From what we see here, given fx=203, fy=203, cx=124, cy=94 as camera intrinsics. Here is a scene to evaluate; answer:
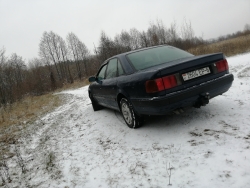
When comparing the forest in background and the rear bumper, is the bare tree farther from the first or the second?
the rear bumper

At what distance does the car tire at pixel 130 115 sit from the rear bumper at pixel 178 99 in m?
0.34

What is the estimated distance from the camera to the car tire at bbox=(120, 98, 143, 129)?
156 inches

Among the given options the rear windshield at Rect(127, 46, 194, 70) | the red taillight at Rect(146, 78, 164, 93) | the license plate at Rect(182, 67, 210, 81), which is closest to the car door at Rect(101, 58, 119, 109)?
the rear windshield at Rect(127, 46, 194, 70)

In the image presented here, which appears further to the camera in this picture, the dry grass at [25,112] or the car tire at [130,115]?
the dry grass at [25,112]

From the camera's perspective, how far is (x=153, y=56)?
4164 millimetres

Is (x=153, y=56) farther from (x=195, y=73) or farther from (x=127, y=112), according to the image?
(x=127, y=112)

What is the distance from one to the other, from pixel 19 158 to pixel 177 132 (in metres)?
3.06

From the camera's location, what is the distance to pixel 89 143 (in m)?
4.05

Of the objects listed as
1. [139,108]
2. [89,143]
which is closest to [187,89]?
[139,108]

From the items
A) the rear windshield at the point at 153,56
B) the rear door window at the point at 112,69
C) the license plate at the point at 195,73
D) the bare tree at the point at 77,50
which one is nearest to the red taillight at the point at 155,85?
the license plate at the point at 195,73

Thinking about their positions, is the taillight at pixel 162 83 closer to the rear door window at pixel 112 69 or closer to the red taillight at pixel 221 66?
the red taillight at pixel 221 66

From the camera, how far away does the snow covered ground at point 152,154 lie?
91.6 inches

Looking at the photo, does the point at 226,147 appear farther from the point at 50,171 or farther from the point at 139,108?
the point at 50,171

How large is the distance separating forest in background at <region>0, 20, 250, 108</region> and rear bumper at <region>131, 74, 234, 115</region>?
12.3 meters
